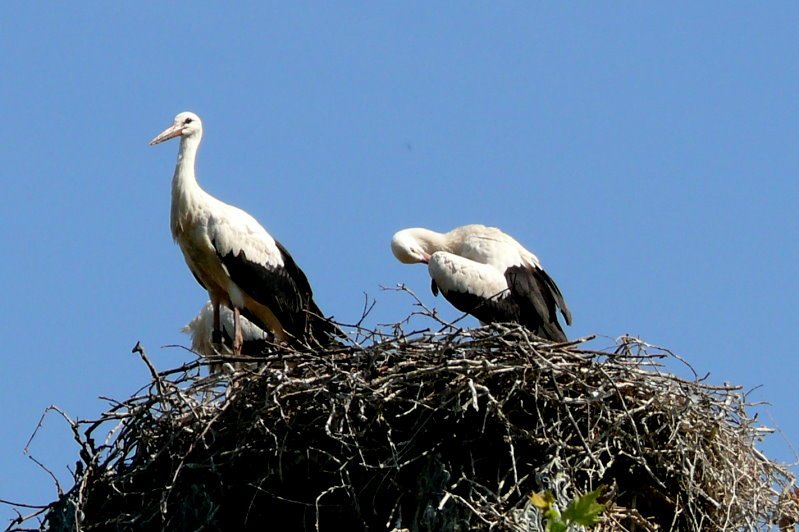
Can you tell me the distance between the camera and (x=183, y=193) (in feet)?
35.2

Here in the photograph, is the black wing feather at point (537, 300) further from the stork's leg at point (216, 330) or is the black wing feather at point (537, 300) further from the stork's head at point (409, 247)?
the stork's leg at point (216, 330)

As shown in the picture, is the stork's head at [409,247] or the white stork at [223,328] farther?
the white stork at [223,328]

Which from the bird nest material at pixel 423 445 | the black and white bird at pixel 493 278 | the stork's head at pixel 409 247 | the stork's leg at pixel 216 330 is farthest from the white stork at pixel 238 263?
the bird nest material at pixel 423 445

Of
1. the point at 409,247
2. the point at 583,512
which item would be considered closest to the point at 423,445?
the point at 583,512

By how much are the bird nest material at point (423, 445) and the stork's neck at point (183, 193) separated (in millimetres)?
2814

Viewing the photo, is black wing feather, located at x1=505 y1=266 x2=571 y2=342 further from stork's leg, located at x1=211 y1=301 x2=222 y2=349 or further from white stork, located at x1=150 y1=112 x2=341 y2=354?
stork's leg, located at x1=211 y1=301 x2=222 y2=349

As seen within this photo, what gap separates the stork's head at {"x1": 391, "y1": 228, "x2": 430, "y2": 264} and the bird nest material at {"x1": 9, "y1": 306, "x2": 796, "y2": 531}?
3.88m

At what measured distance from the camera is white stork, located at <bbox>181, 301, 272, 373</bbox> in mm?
12273

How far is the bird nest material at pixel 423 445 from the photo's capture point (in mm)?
7473

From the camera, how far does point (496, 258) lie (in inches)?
442

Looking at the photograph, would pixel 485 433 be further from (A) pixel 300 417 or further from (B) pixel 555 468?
(A) pixel 300 417

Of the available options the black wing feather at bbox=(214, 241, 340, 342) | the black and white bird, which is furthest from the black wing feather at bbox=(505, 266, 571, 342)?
the black wing feather at bbox=(214, 241, 340, 342)

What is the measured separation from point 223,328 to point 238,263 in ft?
5.16

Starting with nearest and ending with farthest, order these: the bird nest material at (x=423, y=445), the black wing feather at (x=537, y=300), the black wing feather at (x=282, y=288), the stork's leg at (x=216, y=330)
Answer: the bird nest material at (x=423, y=445) → the black wing feather at (x=282, y=288) → the stork's leg at (x=216, y=330) → the black wing feather at (x=537, y=300)
